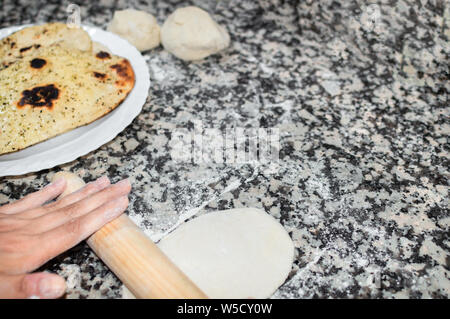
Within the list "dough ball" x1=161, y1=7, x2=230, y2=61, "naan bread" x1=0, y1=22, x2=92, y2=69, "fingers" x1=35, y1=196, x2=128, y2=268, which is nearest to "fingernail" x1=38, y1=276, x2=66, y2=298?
"fingers" x1=35, y1=196, x2=128, y2=268

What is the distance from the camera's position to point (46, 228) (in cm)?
81

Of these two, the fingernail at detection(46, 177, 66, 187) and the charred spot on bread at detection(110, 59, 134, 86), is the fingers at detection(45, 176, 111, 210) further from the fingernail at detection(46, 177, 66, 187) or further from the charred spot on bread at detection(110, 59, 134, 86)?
the charred spot on bread at detection(110, 59, 134, 86)

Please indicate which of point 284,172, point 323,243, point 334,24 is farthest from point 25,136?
point 334,24

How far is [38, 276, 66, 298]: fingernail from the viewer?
665 mm

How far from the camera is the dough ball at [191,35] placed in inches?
54.2

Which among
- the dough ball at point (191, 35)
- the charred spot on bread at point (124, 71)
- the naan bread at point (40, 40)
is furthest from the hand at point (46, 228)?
the dough ball at point (191, 35)

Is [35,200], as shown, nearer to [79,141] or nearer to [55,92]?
[79,141]

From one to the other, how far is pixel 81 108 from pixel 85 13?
2.63ft

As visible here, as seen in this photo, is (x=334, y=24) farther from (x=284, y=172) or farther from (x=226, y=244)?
(x=226, y=244)

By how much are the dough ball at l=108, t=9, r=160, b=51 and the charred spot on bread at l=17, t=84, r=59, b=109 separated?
0.44 metres

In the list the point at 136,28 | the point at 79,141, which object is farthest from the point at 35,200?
the point at 136,28

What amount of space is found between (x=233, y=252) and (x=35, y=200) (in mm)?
484

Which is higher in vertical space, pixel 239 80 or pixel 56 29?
pixel 56 29

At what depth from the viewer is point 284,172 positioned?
108 centimetres
